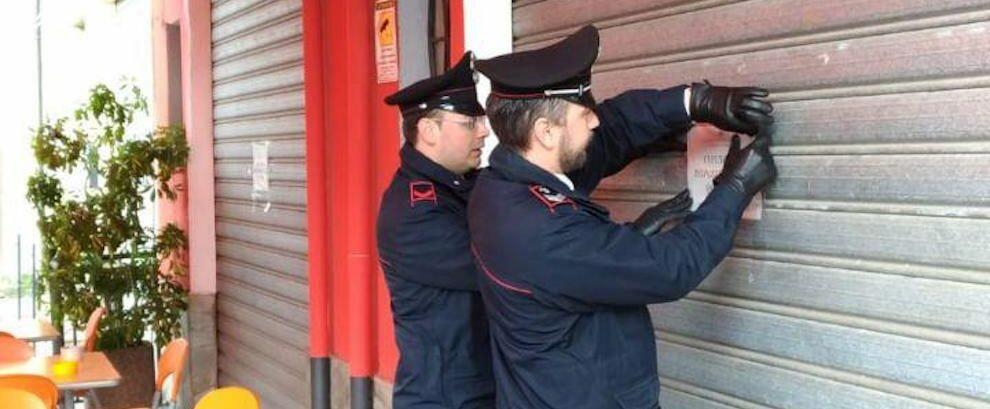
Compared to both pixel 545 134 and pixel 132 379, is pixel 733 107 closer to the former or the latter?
pixel 545 134

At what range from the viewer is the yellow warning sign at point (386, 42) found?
522 cm

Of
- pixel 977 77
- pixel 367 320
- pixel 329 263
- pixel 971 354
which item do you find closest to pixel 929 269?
pixel 971 354

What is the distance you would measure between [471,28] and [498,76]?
1.59 m

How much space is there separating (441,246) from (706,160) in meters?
0.86

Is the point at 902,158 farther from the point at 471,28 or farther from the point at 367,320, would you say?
the point at 367,320

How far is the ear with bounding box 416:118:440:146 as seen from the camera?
3.47 m

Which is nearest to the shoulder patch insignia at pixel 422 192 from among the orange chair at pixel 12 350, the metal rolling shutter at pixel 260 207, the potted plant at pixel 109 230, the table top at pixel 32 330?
the metal rolling shutter at pixel 260 207

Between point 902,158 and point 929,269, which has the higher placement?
point 902,158

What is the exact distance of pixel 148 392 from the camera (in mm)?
8086

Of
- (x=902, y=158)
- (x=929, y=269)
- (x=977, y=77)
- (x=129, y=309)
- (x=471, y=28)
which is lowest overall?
(x=129, y=309)

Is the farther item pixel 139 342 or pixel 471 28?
pixel 139 342

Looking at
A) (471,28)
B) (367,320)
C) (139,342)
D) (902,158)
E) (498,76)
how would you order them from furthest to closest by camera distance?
(139,342) → (367,320) → (471,28) → (498,76) → (902,158)

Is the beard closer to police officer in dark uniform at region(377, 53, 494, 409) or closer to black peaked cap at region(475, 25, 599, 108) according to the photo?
black peaked cap at region(475, 25, 599, 108)

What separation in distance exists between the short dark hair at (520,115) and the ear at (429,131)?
68cm
